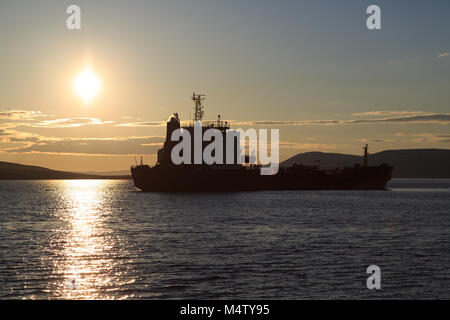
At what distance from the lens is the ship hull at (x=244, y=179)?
91.1 metres

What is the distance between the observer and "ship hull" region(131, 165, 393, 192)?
3585 inches

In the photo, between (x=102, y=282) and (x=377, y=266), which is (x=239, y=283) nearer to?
(x=102, y=282)

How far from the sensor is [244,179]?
98.7 m

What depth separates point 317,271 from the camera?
71.9 ft

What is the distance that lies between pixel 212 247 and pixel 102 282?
10183mm
